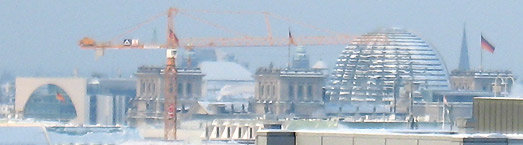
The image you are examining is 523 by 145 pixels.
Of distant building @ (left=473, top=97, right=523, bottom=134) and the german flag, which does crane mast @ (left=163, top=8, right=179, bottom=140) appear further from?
distant building @ (left=473, top=97, right=523, bottom=134)

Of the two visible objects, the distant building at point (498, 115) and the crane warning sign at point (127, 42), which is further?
the crane warning sign at point (127, 42)

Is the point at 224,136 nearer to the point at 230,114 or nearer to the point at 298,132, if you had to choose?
the point at 230,114

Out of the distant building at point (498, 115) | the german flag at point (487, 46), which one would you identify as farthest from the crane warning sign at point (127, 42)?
the distant building at point (498, 115)

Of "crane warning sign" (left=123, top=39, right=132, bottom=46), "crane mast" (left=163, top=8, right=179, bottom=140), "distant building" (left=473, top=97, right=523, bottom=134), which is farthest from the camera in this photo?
"crane warning sign" (left=123, top=39, right=132, bottom=46)

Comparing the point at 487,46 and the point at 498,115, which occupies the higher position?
the point at 487,46

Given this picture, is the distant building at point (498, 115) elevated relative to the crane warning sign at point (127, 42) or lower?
lower

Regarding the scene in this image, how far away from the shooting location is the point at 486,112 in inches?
1569

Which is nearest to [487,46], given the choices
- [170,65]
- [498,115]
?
[170,65]

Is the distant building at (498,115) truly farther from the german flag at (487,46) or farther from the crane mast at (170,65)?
the german flag at (487,46)

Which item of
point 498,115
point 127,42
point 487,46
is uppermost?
point 127,42

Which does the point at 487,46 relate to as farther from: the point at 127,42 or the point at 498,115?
the point at 498,115

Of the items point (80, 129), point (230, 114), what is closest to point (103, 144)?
point (80, 129)

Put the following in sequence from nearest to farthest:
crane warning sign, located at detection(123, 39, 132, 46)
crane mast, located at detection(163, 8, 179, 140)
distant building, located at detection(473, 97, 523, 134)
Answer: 1. distant building, located at detection(473, 97, 523, 134)
2. crane mast, located at detection(163, 8, 179, 140)
3. crane warning sign, located at detection(123, 39, 132, 46)

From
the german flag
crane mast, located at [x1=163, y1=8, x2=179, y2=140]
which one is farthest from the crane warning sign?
the german flag
